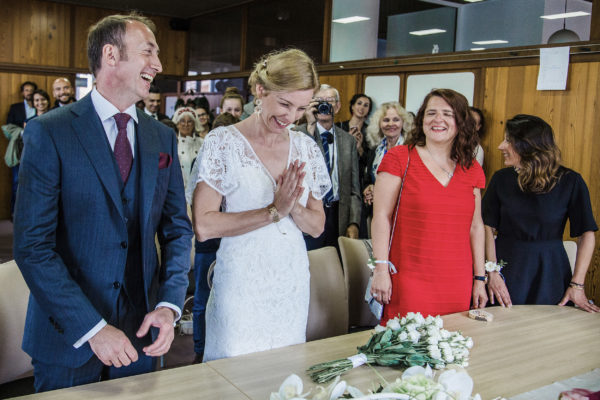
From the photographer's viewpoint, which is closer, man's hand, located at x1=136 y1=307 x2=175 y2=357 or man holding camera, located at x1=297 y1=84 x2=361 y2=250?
man's hand, located at x1=136 y1=307 x2=175 y2=357

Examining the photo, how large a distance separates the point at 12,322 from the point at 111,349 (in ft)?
2.27

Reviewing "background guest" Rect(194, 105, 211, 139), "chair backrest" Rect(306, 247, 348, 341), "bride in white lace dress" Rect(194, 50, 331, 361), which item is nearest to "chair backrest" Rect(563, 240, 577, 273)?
"chair backrest" Rect(306, 247, 348, 341)

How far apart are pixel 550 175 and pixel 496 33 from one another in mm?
2701

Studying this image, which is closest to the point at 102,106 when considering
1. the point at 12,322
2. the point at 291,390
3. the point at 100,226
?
the point at 100,226

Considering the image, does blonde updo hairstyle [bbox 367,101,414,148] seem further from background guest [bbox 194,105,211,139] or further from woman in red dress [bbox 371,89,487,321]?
woman in red dress [bbox 371,89,487,321]

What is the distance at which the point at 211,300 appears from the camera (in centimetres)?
207

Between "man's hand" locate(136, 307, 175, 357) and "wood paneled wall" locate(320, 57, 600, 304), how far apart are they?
3.78 meters

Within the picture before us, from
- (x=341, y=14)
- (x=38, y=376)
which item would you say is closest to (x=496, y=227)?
(x=38, y=376)

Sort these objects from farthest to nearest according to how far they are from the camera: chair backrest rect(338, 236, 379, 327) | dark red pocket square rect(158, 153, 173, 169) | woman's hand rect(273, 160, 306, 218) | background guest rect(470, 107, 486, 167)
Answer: background guest rect(470, 107, 486, 167), chair backrest rect(338, 236, 379, 327), woman's hand rect(273, 160, 306, 218), dark red pocket square rect(158, 153, 173, 169)

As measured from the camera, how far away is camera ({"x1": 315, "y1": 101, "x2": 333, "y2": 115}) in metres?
4.14

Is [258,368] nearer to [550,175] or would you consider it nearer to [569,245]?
[550,175]

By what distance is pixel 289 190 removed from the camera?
1.94 m

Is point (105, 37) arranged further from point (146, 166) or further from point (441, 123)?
point (441, 123)

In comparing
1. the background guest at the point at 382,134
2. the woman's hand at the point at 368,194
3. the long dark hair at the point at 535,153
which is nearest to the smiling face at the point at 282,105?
the long dark hair at the point at 535,153
